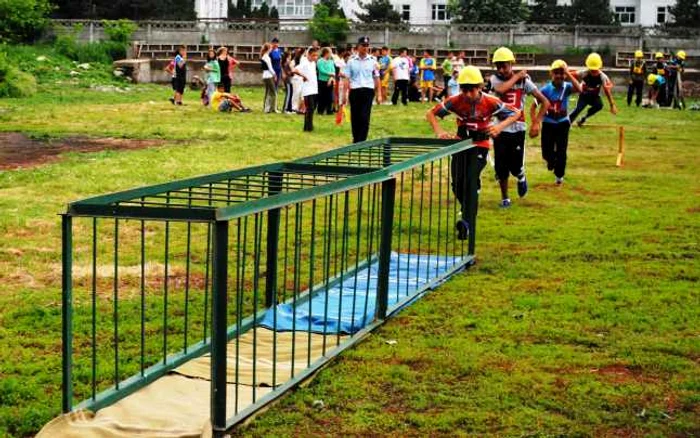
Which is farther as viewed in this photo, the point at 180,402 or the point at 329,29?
the point at 329,29

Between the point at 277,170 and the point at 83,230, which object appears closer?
the point at 277,170

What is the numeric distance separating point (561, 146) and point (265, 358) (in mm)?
9659

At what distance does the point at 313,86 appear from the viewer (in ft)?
85.5

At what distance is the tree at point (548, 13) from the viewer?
72000 millimetres

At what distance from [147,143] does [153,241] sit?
10.1 metres

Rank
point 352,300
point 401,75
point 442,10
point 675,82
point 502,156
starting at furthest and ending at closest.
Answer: point 442,10 → point 675,82 → point 401,75 → point 502,156 → point 352,300

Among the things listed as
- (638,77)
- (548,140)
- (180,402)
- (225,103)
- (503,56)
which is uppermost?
(503,56)

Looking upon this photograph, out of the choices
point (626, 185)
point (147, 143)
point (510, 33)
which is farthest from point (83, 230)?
point (510, 33)

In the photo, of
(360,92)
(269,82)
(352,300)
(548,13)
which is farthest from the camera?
(548,13)

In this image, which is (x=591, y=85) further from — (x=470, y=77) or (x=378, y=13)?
(x=378, y=13)

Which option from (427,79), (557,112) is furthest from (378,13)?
(557,112)

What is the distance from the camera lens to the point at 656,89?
4088 cm

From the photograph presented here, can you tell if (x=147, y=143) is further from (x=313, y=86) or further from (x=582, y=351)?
(x=582, y=351)

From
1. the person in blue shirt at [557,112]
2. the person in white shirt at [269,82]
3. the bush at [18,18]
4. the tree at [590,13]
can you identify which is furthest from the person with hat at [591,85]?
the tree at [590,13]
